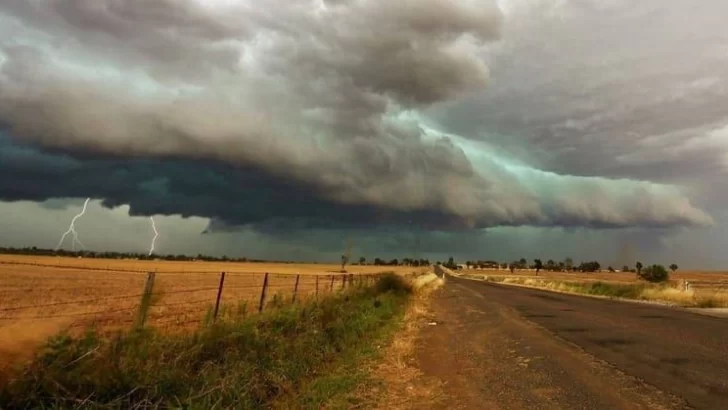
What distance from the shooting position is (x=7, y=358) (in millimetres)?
6027

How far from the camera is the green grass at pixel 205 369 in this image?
616 cm

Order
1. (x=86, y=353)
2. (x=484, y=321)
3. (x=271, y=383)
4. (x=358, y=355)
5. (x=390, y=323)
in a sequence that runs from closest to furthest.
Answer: (x=86, y=353)
(x=271, y=383)
(x=358, y=355)
(x=390, y=323)
(x=484, y=321)

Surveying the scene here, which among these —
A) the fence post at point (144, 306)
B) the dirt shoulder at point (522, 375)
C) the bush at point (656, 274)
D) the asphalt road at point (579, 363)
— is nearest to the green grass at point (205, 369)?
the fence post at point (144, 306)

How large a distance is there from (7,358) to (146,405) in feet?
5.21

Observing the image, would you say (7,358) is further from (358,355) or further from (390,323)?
(390,323)

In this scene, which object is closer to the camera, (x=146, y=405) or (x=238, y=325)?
(x=146, y=405)

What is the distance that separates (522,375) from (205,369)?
249 inches

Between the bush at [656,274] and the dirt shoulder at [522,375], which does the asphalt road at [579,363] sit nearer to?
the dirt shoulder at [522,375]

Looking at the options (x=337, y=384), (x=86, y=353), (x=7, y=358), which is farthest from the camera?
(x=337, y=384)

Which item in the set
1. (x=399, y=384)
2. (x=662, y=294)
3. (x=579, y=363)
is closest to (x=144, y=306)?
(x=399, y=384)

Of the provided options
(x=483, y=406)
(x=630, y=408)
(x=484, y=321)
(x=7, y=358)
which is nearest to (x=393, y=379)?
(x=483, y=406)

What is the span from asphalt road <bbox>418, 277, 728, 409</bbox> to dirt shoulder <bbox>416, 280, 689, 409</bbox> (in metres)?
0.02

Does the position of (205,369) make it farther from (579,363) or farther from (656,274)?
(656,274)

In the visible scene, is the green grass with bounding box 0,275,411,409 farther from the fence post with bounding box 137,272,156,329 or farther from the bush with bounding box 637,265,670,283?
the bush with bounding box 637,265,670,283
